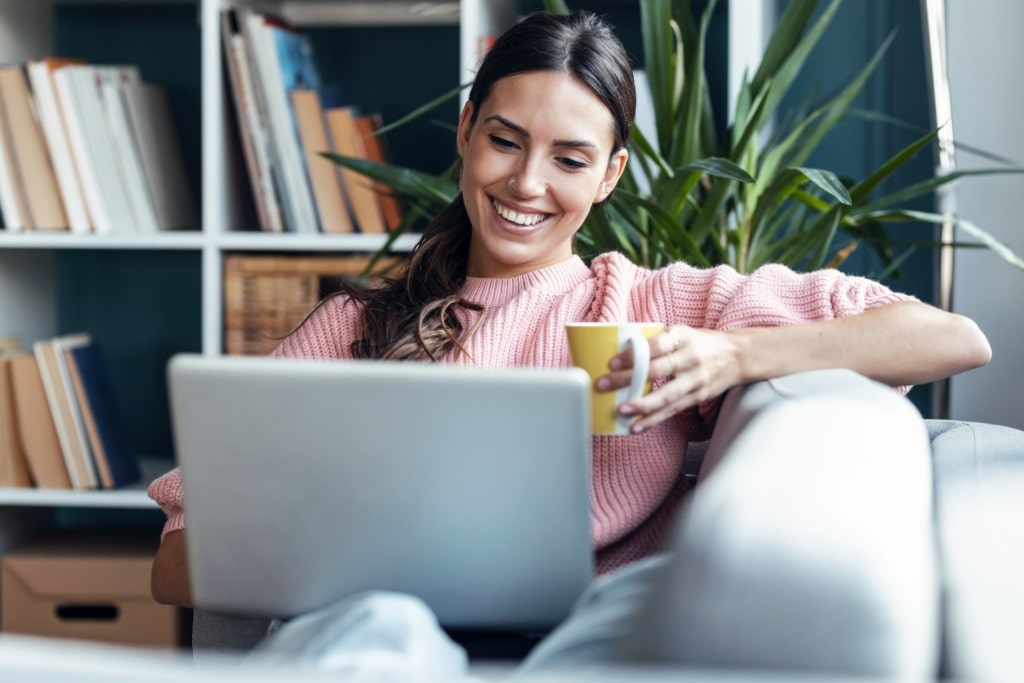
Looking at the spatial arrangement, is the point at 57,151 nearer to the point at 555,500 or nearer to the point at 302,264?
the point at 302,264

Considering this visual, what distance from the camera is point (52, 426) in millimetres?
2385

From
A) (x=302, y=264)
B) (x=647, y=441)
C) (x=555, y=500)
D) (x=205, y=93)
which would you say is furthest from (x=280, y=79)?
(x=555, y=500)

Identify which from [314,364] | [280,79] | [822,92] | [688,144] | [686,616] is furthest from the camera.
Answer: [822,92]

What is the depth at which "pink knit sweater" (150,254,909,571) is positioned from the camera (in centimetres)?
131

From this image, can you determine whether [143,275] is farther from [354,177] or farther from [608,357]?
[608,357]

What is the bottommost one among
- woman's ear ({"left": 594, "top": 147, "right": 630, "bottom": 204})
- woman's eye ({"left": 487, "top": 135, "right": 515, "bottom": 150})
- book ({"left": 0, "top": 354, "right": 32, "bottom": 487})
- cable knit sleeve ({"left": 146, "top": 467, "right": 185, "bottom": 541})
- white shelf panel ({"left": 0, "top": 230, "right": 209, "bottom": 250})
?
book ({"left": 0, "top": 354, "right": 32, "bottom": 487})

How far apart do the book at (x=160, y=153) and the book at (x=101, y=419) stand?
32cm

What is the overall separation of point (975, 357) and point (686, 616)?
71 centimetres

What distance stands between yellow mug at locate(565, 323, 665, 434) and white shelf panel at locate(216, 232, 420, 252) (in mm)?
1292

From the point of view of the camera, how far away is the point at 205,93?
7.50 ft

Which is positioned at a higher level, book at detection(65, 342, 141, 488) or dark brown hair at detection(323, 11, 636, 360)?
dark brown hair at detection(323, 11, 636, 360)

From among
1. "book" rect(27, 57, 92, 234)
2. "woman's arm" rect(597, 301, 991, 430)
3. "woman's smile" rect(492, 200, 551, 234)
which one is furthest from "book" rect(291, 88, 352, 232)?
"woman's arm" rect(597, 301, 991, 430)

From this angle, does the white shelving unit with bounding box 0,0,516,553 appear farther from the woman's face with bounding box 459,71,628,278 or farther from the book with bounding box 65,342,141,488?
the woman's face with bounding box 459,71,628,278

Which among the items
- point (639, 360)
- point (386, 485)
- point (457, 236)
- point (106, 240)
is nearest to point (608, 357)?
point (639, 360)
